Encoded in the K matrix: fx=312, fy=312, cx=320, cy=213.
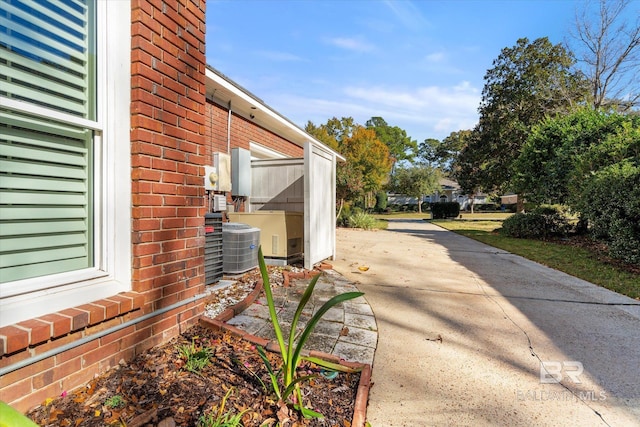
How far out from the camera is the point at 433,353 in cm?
261

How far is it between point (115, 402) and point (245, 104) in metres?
5.60

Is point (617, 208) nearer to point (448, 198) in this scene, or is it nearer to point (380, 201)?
point (380, 201)

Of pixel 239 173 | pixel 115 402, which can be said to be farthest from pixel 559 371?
pixel 239 173

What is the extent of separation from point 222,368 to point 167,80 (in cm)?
200

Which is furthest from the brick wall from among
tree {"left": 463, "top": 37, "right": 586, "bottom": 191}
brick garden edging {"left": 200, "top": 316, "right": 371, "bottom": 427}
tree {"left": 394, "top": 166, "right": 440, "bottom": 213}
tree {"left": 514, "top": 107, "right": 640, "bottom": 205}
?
tree {"left": 394, "top": 166, "right": 440, "bottom": 213}

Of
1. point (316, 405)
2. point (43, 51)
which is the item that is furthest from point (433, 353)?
point (43, 51)

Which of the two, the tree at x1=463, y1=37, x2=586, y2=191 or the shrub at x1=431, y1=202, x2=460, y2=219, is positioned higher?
the tree at x1=463, y1=37, x2=586, y2=191

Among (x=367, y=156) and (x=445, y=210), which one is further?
(x=445, y=210)

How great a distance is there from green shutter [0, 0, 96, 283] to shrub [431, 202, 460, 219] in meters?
27.1

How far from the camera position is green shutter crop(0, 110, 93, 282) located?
1.57 meters

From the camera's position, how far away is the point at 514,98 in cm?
1780

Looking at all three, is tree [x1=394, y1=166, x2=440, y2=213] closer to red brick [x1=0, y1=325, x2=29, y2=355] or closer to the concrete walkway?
the concrete walkway

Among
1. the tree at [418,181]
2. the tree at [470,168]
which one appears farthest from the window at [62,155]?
the tree at [418,181]

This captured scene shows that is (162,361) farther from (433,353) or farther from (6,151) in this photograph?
(433,353)
